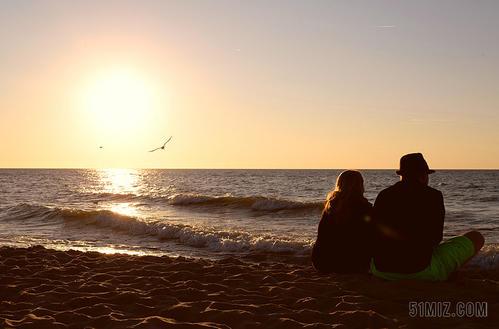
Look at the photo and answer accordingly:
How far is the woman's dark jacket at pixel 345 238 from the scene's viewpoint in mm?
6223

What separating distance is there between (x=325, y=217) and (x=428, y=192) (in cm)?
143

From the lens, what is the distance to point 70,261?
9.24 m

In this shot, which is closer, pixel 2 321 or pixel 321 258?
pixel 2 321

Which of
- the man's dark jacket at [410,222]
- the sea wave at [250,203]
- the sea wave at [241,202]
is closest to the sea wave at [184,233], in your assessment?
the man's dark jacket at [410,222]

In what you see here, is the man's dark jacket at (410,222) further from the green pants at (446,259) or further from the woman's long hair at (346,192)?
the woman's long hair at (346,192)

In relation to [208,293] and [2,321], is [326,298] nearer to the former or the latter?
[208,293]

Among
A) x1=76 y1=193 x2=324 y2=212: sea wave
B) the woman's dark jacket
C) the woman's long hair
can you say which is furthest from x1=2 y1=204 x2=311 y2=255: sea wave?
x1=76 y1=193 x2=324 y2=212: sea wave

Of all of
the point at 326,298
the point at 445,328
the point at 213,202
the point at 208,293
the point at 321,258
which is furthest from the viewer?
the point at 213,202

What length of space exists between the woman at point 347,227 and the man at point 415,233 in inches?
12.1

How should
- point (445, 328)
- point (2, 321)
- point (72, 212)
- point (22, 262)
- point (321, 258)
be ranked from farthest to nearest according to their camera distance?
point (72, 212)
point (22, 262)
point (321, 258)
point (2, 321)
point (445, 328)

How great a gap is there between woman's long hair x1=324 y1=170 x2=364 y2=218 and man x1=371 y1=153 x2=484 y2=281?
0.35 meters

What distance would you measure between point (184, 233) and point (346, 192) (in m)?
9.12

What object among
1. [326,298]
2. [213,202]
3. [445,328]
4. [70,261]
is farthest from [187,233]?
[213,202]

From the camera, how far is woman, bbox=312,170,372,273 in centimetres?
616
